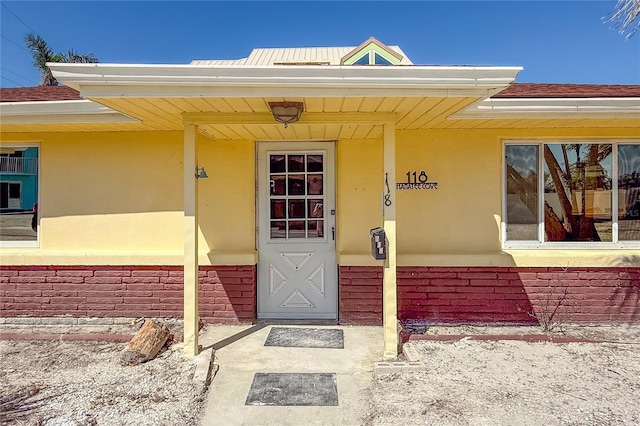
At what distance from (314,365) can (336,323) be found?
4.36ft

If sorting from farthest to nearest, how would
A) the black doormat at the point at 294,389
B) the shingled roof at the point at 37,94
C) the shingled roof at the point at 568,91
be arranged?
1. the shingled roof at the point at 37,94
2. the shingled roof at the point at 568,91
3. the black doormat at the point at 294,389

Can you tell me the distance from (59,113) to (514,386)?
240 inches

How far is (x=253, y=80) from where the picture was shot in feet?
12.1

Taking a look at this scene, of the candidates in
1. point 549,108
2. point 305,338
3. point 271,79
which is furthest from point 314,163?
point 549,108

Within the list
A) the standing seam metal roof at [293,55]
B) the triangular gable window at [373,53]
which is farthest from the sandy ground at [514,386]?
the standing seam metal roof at [293,55]

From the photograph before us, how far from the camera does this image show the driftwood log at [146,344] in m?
4.40

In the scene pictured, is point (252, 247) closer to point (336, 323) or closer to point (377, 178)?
point (336, 323)

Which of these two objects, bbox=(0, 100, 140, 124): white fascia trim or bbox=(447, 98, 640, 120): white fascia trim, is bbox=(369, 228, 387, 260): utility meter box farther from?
bbox=(0, 100, 140, 124): white fascia trim

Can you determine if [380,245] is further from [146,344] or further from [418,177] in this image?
[146,344]

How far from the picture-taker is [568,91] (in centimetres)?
571

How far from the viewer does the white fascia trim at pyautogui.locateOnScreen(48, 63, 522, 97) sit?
11.9ft

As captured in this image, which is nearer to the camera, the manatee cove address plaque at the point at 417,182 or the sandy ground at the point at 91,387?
the sandy ground at the point at 91,387

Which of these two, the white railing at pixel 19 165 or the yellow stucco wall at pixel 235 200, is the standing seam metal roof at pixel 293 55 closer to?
the white railing at pixel 19 165

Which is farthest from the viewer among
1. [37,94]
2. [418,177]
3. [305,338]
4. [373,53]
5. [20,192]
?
[373,53]
